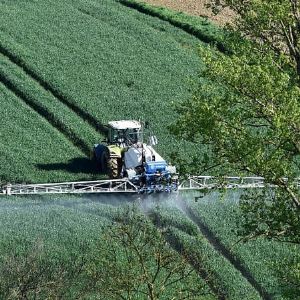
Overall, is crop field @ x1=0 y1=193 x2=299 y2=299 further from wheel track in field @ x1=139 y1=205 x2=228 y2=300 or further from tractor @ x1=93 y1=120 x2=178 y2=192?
tractor @ x1=93 y1=120 x2=178 y2=192

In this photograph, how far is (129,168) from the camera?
3372 cm

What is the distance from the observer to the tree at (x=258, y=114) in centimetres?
1780

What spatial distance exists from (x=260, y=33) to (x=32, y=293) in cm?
964

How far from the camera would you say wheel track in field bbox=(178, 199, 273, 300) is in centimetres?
2795

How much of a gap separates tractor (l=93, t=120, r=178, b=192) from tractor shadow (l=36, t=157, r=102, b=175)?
27 centimetres

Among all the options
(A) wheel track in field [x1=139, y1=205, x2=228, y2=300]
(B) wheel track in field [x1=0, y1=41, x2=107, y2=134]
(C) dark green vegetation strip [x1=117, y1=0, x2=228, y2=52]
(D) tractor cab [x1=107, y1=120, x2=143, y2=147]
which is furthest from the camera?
(C) dark green vegetation strip [x1=117, y1=0, x2=228, y2=52]

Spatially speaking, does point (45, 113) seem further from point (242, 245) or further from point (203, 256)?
point (203, 256)

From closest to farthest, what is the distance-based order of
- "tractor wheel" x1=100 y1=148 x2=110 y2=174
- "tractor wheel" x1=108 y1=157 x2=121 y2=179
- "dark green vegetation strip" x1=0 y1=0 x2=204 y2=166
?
"tractor wheel" x1=108 y1=157 x2=121 y2=179 → "tractor wheel" x1=100 y1=148 x2=110 y2=174 → "dark green vegetation strip" x1=0 y1=0 x2=204 y2=166

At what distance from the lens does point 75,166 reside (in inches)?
1406

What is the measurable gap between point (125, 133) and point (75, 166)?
2.28 m

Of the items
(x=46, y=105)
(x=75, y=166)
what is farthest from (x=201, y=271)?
(x=46, y=105)

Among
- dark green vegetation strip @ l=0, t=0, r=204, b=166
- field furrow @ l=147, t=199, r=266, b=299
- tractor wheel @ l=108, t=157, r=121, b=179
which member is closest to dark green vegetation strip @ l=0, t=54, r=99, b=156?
dark green vegetation strip @ l=0, t=0, r=204, b=166

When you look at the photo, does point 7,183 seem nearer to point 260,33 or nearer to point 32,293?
point 32,293

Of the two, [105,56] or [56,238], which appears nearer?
[56,238]
